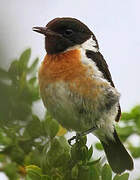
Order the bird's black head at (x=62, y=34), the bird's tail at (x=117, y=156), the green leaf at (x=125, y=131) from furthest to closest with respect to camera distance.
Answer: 1. the bird's black head at (x=62, y=34)
2. the bird's tail at (x=117, y=156)
3. the green leaf at (x=125, y=131)

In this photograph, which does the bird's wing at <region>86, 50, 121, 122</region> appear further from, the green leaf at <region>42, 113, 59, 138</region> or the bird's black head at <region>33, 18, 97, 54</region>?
the green leaf at <region>42, 113, 59, 138</region>

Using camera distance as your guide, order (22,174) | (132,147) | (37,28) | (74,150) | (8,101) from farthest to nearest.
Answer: (37,28) → (132,147) → (22,174) → (74,150) → (8,101)

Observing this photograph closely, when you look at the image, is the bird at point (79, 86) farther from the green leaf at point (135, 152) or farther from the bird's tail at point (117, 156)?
the green leaf at point (135, 152)

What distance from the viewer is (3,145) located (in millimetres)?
2127

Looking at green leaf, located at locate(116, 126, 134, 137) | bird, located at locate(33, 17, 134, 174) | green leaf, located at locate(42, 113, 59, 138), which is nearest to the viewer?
green leaf, located at locate(42, 113, 59, 138)

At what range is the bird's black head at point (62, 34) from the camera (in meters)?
3.56

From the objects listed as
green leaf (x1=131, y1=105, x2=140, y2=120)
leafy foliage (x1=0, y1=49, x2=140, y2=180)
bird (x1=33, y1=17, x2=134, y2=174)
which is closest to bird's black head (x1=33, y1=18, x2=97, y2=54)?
bird (x1=33, y1=17, x2=134, y2=174)

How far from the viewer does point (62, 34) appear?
3.66 metres

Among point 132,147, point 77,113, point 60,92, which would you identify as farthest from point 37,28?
point 132,147

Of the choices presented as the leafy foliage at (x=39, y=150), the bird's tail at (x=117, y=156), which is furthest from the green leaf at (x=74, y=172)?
the bird's tail at (x=117, y=156)

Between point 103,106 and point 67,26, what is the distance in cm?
94

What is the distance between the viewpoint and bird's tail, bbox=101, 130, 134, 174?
3416mm

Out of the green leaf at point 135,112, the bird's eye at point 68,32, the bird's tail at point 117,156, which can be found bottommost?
the bird's tail at point 117,156

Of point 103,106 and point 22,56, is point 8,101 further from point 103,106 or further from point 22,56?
point 103,106
